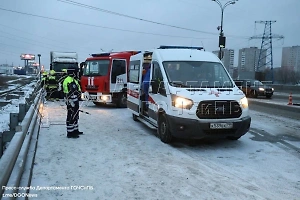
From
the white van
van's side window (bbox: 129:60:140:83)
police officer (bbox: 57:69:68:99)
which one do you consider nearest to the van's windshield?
the white van

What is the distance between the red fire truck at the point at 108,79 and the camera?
1402cm

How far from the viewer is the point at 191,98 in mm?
6594

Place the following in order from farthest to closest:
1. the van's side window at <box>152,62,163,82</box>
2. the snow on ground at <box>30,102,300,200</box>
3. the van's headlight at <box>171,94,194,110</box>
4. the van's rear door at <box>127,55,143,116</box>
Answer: the van's rear door at <box>127,55,143,116</box> → the van's side window at <box>152,62,163,82</box> → the van's headlight at <box>171,94,194,110</box> → the snow on ground at <box>30,102,300,200</box>

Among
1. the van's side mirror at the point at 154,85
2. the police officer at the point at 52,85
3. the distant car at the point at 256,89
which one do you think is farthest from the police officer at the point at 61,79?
the distant car at the point at 256,89

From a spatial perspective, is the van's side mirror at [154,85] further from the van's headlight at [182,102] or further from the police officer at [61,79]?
the police officer at [61,79]

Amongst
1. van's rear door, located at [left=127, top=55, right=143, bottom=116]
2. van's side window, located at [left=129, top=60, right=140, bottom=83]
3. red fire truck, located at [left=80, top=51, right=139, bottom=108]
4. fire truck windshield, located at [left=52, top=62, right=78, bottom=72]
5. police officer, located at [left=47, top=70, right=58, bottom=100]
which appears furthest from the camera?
fire truck windshield, located at [left=52, top=62, right=78, bottom=72]

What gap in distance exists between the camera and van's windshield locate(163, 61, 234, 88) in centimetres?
735

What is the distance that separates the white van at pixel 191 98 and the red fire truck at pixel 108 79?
17.0 ft

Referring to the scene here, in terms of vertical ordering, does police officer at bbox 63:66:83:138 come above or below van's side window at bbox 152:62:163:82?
below

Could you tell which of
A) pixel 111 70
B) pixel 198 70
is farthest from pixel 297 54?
pixel 198 70

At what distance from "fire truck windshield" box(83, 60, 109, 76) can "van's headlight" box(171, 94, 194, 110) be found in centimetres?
789

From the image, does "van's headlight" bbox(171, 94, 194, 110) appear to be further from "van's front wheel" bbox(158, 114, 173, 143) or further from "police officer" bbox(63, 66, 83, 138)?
"police officer" bbox(63, 66, 83, 138)

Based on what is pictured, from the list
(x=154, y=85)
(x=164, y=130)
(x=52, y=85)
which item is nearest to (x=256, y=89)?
Answer: (x=52, y=85)

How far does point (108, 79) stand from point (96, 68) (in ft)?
3.36
